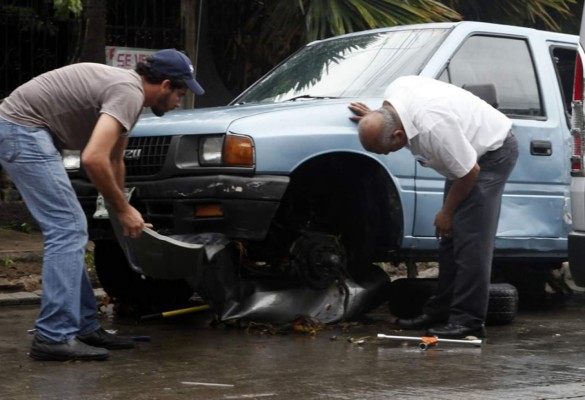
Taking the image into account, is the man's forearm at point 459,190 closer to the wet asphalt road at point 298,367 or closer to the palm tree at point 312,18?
the wet asphalt road at point 298,367

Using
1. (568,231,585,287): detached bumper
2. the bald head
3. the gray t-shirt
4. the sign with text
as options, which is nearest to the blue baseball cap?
the gray t-shirt

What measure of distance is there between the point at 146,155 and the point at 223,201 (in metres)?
0.61

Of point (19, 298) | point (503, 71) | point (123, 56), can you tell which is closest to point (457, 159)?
point (503, 71)

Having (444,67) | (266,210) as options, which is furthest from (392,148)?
(444,67)

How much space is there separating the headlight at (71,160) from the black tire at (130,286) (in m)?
0.63

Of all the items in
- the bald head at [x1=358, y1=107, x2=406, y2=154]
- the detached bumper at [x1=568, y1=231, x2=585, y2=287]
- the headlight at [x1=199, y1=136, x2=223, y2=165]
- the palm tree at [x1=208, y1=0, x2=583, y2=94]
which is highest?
the palm tree at [x1=208, y1=0, x2=583, y2=94]

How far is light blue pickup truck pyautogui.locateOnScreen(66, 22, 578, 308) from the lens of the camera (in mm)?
6570

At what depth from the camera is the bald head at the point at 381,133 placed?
629 cm

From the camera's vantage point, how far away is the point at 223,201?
652 cm

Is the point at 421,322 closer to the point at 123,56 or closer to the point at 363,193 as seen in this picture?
the point at 363,193

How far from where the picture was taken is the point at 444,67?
24.1 ft

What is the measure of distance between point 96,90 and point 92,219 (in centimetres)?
137

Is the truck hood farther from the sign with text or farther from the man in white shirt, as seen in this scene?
the sign with text

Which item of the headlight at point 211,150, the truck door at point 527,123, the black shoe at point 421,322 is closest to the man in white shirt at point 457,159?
the black shoe at point 421,322
